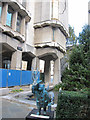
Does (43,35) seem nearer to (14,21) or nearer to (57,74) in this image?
(14,21)

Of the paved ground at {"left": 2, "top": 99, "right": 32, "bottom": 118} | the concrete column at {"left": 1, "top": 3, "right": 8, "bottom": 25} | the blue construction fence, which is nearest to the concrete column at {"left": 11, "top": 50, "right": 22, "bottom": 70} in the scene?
the blue construction fence

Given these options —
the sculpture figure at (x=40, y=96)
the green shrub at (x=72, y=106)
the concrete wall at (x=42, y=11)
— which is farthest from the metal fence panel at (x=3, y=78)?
the concrete wall at (x=42, y=11)

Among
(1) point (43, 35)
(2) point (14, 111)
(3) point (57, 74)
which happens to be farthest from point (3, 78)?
(3) point (57, 74)

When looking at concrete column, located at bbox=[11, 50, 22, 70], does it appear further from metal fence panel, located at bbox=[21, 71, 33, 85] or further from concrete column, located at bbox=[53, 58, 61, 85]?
concrete column, located at bbox=[53, 58, 61, 85]

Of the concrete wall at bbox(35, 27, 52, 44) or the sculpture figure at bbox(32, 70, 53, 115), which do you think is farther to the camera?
the concrete wall at bbox(35, 27, 52, 44)

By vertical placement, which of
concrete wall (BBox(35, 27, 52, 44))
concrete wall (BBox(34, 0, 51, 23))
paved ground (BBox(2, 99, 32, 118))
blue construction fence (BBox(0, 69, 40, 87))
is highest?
concrete wall (BBox(34, 0, 51, 23))

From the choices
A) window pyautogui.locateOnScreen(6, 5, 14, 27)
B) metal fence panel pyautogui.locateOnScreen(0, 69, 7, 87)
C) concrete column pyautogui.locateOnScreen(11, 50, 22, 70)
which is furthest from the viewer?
concrete column pyautogui.locateOnScreen(11, 50, 22, 70)

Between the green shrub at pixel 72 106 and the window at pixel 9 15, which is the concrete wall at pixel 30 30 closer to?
the window at pixel 9 15

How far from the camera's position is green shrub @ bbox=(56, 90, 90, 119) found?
13.5 feet

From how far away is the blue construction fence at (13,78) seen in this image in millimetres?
11711

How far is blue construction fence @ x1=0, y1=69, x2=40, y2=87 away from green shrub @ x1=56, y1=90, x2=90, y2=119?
29.0 feet

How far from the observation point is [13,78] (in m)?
13.3

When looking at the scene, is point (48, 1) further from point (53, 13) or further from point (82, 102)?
point (82, 102)

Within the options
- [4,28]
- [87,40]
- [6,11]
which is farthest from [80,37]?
[6,11]
